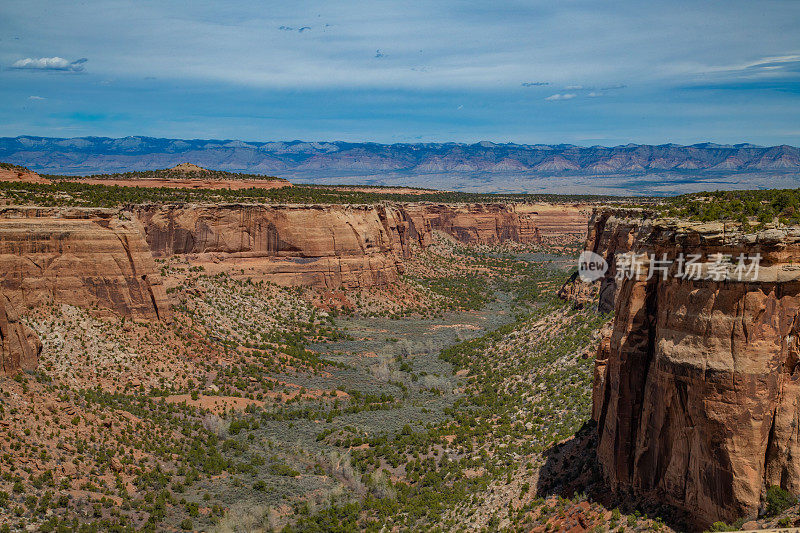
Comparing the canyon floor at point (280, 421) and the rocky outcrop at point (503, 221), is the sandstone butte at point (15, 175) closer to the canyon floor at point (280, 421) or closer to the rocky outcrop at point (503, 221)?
the canyon floor at point (280, 421)

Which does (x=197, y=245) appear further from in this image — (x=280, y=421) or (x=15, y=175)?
(x=280, y=421)

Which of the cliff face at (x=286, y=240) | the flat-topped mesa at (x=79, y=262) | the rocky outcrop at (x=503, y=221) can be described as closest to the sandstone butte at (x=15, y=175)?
the cliff face at (x=286, y=240)

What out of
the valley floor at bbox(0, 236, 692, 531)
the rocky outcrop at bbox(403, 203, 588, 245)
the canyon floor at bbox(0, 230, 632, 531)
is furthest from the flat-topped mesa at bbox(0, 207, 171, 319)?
the rocky outcrop at bbox(403, 203, 588, 245)

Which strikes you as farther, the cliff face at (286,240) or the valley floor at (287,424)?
the cliff face at (286,240)

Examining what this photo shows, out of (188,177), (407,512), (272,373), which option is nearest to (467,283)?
(188,177)

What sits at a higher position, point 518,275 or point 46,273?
point 46,273

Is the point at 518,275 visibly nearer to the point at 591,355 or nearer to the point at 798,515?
the point at 591,355
